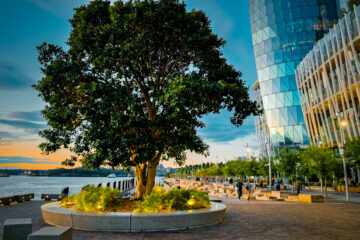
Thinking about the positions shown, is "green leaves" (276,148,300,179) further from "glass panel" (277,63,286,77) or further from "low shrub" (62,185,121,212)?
"glass panel" (277,63,286,77)

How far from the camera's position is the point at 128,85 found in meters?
13.8

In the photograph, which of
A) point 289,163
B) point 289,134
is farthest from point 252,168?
point 289,134

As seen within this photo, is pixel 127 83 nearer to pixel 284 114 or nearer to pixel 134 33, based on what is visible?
pixel 134 33

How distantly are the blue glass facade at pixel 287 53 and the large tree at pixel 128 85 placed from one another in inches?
1875

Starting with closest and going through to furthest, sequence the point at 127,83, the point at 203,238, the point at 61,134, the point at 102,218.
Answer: the point at 203,238, the point at 102,218, the point at 61,134, the point at 127,83

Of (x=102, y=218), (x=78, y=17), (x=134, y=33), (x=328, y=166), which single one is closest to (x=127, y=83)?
(x=134, y=33)

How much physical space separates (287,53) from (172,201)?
56809 millimetres

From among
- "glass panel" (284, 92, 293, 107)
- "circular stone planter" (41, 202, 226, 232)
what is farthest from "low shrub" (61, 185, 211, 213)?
"glass panel" (284, 92, 293, 107)

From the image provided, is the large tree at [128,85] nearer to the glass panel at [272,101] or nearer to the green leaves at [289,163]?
the green leaves at [289,163]

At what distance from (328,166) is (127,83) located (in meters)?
22.2

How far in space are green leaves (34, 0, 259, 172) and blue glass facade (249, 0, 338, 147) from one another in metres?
47.7

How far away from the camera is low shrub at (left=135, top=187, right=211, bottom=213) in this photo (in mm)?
10688

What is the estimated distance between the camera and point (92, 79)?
12.9 m

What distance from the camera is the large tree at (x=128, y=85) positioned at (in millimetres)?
10844
